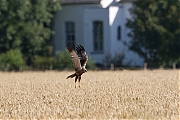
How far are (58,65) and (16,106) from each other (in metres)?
22.6

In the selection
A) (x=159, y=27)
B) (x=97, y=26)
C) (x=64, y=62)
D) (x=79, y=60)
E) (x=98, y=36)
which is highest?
(x=97, y=26)

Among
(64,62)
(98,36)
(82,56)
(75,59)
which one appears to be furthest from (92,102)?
(98,36)

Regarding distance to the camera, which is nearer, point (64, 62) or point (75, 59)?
point (75, 59)

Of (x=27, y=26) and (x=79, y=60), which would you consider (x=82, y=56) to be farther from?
(x=27, y=26)

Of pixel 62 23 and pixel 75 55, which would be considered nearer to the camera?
pixel 75 55

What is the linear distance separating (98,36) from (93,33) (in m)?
0.35

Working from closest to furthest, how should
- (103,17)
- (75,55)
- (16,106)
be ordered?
(16,106) < (75,55) < (103,17)

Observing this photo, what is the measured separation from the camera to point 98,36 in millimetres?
40094

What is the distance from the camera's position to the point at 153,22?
36.2m

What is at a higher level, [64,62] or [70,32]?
[70,32]

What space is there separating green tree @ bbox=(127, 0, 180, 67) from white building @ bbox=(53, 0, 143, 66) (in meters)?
2.46

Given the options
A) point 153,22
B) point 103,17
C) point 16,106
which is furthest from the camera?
point 103,17

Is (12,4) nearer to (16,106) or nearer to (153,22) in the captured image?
(153,22)

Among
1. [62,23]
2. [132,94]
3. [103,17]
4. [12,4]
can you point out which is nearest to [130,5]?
[103,17]
